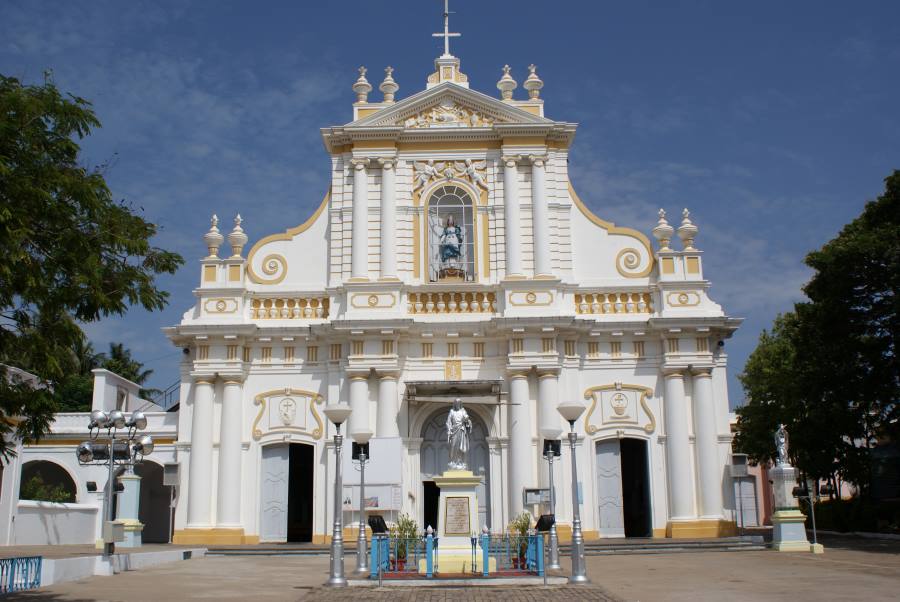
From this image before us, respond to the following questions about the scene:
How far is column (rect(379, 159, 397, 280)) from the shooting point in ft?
86.0

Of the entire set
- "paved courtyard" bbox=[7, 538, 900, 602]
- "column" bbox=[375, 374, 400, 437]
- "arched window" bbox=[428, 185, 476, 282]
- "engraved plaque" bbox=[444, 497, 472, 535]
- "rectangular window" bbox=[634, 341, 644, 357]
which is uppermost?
"arched window" bbox=[428, 185, 476, 282]

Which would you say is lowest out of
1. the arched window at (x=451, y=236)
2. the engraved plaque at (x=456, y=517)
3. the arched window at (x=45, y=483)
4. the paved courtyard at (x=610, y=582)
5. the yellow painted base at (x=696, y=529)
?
the paved courtyard at (x=610, y=582)

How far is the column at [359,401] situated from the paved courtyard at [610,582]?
4213 mm

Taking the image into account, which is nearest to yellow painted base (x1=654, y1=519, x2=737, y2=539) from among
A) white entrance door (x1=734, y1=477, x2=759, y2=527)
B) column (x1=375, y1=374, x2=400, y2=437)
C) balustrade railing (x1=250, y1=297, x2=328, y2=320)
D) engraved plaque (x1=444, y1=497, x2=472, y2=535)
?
column (x1=375, y1=374, x2=400, y2=437)

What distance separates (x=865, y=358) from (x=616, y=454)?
773cm

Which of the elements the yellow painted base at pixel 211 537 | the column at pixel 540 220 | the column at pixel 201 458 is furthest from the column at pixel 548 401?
the column at pixel 201 458

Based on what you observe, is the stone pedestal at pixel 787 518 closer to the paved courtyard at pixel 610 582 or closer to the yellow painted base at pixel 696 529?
the paved courtyard at pixel 610 582

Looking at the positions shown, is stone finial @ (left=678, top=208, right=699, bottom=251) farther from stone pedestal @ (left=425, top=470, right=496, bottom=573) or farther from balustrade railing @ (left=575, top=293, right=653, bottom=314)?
stone pedestal @ (left=425, top=470, right=496, bottom=573)

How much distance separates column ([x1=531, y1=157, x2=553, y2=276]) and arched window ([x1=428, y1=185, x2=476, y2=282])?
1.87m

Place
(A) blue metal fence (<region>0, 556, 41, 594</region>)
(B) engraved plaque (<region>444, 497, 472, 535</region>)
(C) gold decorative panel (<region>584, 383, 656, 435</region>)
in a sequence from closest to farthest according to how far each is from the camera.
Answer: (A) blue metal fence (<region>0, 556, 41, 594</region>), (B) engraved plaque (<region>444, 497, 472, 535</region>), (C) gold decorative panel (<region>584, 383, 656, 435</region>)

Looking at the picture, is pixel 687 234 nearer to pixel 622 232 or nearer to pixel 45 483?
pixel 622 232

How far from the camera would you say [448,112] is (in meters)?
27.6

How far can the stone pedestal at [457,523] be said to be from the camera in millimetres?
16531

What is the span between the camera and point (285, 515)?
25516mm
